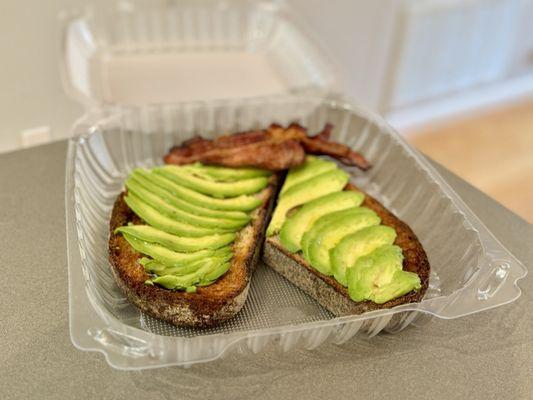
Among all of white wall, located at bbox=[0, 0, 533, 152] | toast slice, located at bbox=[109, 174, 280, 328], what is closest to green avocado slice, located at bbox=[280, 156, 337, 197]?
toast slice, located at bbox=[109, 174, 280, 328]

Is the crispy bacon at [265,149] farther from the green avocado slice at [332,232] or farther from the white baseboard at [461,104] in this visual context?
the white baseboard at [461,104]

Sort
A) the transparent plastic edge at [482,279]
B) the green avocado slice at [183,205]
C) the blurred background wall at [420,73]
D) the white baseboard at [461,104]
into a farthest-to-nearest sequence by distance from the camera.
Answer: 1. the white baseboard at [461,104]
2. the blurred background wall at [420,73]
3. the green avocado slice at [183,205]
4. the transparent plastic edge at [482,279]

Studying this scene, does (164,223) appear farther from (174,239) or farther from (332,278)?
(332,278)

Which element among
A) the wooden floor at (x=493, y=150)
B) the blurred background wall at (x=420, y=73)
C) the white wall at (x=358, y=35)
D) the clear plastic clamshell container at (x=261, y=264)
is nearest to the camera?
the clear plastic clamshell container at (x=261, y=264)

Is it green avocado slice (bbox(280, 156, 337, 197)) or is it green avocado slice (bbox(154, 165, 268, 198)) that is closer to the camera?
green avocado slice (bbox(154, 165, 268, 198))

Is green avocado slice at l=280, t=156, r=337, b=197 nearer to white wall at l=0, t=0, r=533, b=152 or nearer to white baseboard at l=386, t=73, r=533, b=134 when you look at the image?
white wall at l=0, t=0, r=533, b=152

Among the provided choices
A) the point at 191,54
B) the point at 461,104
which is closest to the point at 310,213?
the point at 191,54

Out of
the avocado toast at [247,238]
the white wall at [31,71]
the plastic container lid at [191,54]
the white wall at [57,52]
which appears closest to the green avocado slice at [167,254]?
the avocado toast at [247,238]
